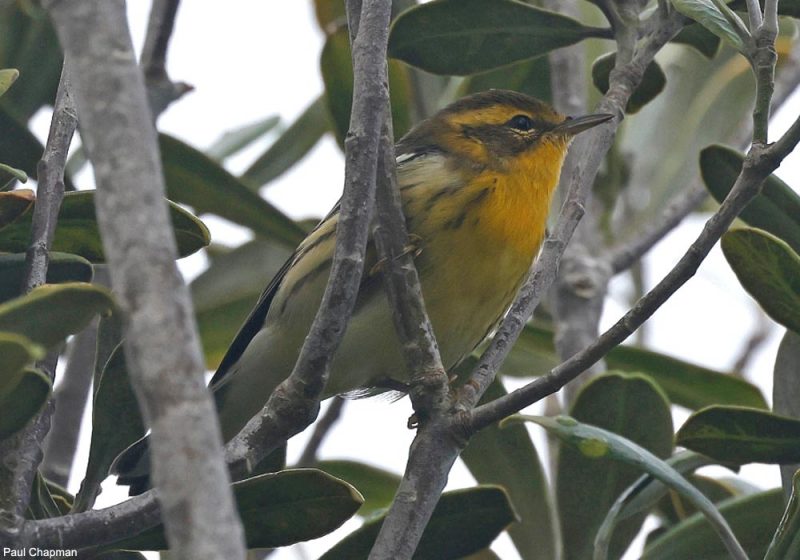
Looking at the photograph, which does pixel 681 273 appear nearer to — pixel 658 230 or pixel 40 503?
pixel 40 503

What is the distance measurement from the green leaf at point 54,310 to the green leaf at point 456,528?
1.06 meters

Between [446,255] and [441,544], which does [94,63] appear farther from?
[446,255]

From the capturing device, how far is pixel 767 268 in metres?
2.42

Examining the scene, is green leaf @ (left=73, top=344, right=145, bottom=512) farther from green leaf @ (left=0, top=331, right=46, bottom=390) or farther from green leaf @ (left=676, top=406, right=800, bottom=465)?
green leaf @ (left=676, top=406, right=800, bottom=465)

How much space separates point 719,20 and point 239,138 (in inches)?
110

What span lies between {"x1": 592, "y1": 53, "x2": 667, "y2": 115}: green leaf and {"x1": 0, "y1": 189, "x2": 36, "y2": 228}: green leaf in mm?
1633

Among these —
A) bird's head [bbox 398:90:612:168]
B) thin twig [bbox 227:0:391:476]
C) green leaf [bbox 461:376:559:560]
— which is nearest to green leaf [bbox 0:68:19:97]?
thin twig [bbox 227:0:391:476]

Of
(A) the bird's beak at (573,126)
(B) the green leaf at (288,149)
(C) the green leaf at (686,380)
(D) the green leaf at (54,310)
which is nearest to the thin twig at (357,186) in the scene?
(D) the green leaf at (54,310)

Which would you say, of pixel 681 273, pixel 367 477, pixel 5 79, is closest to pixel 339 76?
pixel 367 477

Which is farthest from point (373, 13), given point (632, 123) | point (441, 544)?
point (632, 123)

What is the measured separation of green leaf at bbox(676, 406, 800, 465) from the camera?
243 centimetres

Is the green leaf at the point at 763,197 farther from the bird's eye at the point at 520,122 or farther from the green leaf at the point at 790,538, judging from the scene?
the bird's eye at the point at 520,122

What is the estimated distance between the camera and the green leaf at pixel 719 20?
225 cm

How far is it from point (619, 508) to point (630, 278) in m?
2.73
